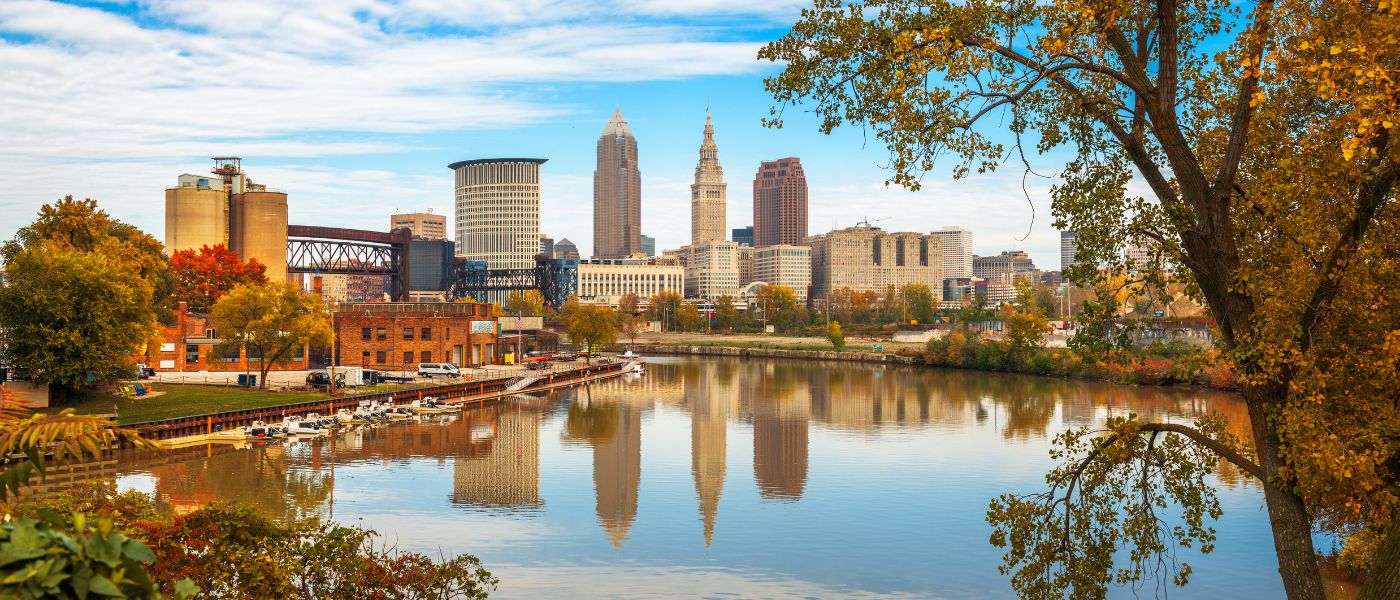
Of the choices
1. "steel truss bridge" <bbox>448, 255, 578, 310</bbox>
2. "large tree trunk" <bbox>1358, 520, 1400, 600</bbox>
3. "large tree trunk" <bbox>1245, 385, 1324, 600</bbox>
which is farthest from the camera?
"steel truss bridge" <bbox>448, 255, 578, 310</bbox>

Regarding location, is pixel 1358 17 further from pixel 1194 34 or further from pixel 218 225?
pixel 218 225

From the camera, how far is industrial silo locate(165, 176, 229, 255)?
10238cm

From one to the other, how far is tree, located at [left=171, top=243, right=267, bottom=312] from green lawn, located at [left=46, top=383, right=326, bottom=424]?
25107 millimetres

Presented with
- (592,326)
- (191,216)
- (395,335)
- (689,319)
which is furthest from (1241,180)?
(689,319)

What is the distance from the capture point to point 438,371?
234 ft

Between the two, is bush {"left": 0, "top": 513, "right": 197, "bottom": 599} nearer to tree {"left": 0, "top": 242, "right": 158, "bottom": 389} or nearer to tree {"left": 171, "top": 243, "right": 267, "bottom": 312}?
tree {"left": 0, "top": 242, "right": 158, "bottom": 389}

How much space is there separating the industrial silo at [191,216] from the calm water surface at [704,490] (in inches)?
2244

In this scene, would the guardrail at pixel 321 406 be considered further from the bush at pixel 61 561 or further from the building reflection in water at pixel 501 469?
the bush at pixel 61 561

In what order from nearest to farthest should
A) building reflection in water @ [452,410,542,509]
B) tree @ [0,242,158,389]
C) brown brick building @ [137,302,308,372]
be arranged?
building reflection in water @ [452,410,542,509]
tree @ [0,242,158,389]
brown brick building @ [137,302,308,372]

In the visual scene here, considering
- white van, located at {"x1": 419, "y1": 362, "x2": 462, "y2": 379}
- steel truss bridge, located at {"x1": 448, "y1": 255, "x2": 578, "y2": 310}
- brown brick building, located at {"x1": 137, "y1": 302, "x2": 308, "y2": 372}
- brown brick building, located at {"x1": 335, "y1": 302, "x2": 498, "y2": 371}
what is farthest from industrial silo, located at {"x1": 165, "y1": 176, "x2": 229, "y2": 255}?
steel truss bridge, located at {"x1": 448, "y1": 255, "x2": 578, "y2": 310}

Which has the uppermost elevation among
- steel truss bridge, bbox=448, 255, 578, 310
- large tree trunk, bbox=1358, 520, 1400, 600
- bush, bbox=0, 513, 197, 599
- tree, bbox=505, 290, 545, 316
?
steel truss bridge, bbox=448, 255, 578, 310

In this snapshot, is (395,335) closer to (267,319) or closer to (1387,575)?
(267,319)

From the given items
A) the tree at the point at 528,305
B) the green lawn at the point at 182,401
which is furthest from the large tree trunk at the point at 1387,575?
the tree at the point at 528,305

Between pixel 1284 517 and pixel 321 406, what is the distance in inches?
1957
